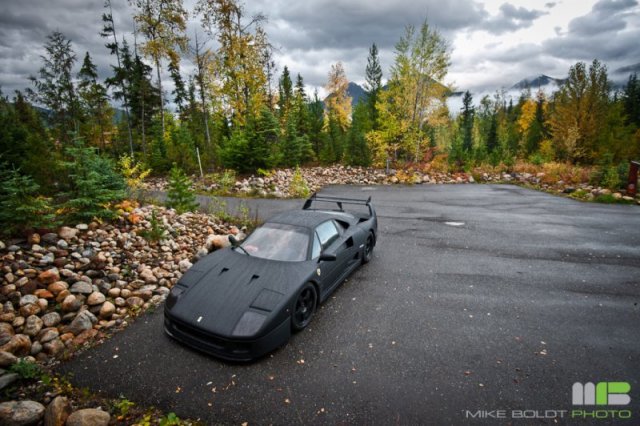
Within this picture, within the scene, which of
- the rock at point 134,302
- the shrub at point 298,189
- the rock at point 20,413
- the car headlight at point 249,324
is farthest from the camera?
the shrub at point 298,189

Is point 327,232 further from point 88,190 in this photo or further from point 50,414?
point 88,190

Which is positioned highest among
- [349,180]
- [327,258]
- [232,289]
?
[349,180]

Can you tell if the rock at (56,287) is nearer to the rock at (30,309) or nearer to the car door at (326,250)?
the rock at (30,309)

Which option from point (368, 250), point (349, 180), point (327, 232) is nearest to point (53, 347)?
point (327, 232)

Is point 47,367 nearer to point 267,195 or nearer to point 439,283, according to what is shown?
point 439,283

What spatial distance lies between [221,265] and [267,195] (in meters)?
9.50

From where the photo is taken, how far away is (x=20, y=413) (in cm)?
254

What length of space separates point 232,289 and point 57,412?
1.84 metres

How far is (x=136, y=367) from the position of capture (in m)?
3.25

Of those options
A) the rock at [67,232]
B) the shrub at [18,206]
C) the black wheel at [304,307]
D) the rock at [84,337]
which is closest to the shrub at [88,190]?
the rock at [67,232]

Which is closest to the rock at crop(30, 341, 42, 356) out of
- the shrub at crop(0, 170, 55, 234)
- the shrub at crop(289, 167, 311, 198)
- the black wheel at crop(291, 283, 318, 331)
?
the shrub at crop(0, 170, 55, 234)

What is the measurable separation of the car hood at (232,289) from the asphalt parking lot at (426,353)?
54 cm

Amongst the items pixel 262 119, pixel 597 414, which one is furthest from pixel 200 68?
pixel 597 414

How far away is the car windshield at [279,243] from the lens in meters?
4.18
